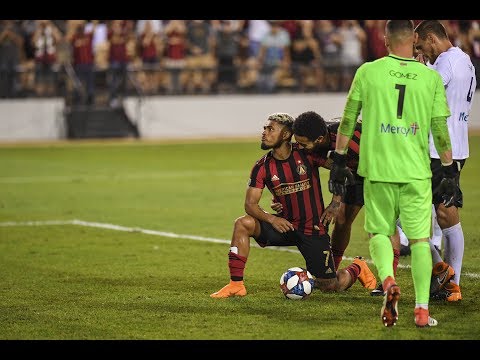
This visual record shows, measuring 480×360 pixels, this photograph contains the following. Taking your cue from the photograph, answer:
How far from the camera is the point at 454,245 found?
8305 millimetres

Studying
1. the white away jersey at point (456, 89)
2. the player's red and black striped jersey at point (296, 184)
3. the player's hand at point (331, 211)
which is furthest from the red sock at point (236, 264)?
the white away jersey at point (456, 89)

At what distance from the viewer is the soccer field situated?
23.8ft

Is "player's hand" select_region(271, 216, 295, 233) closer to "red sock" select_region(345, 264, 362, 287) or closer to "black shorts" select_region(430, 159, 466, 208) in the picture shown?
"red sock" select_region(345, 264, 362, 287)

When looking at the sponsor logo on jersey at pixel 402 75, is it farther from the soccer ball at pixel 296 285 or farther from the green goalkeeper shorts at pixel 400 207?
the soccer ball at pixel 296 285

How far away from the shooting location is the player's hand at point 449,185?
722 centimetres

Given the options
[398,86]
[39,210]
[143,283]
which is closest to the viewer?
[398,86]

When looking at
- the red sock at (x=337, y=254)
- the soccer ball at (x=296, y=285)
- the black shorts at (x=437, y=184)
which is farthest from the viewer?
the red sock at (x=337, y=254)

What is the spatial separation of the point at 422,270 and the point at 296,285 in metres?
1.45

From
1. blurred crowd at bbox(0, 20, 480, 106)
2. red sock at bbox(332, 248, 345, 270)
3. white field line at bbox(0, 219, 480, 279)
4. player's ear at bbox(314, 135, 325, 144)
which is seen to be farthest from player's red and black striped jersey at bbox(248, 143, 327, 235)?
blurred crowd at bbox(0, 20, 480, 106)

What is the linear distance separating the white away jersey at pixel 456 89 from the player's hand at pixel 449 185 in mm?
1034
